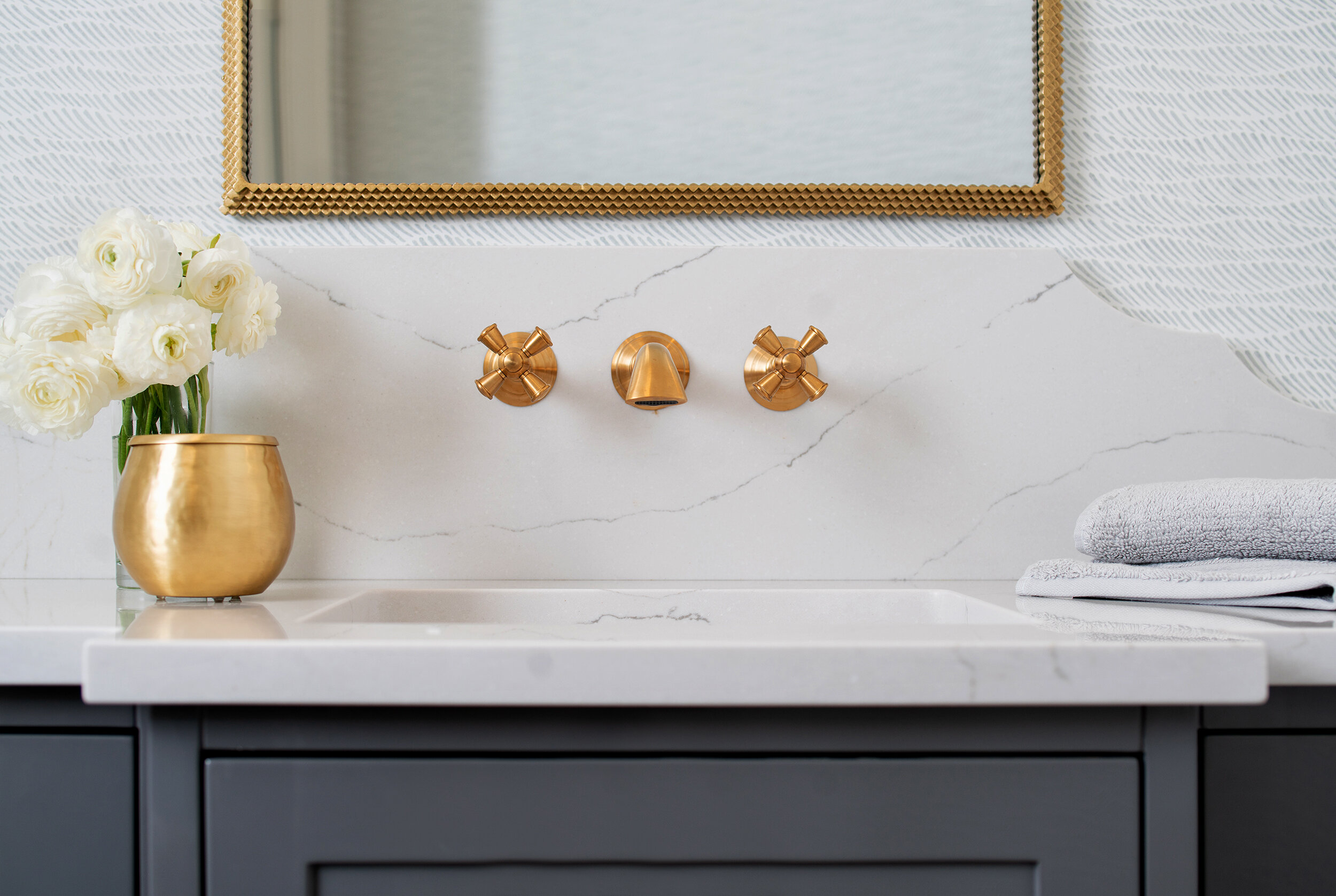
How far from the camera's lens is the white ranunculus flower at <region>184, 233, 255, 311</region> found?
2.33 feet

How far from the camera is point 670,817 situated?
468mm

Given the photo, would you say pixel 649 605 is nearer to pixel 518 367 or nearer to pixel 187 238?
pixel 518 367

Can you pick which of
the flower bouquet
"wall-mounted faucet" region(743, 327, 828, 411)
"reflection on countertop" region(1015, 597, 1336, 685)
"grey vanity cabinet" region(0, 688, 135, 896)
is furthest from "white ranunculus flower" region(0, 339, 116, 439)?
"reflection on countertop" region(1015, 597, 1336, 685)

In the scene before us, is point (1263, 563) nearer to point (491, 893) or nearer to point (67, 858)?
point (491, 893)

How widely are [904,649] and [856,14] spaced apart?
75 cm

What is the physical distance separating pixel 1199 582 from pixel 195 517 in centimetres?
78

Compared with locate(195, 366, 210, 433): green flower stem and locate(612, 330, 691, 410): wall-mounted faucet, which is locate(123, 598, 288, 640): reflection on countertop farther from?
locate(612, 330, 691, 410): wall-mounted faucet

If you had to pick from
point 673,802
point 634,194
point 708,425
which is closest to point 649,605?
point 708,425

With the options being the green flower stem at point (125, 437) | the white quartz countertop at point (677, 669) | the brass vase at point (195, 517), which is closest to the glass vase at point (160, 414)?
the green flower stem at point (125, 437)

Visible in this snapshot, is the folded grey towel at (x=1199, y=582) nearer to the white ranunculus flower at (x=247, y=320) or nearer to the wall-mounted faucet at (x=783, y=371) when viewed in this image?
the wall-mounted faucet at (x=783, y=371)

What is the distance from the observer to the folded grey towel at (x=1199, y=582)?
593mm

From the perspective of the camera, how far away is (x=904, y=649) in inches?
17.4

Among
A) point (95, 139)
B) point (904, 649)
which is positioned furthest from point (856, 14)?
point (95, 139)

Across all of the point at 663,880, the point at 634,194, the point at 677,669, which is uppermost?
the point at 634,194
